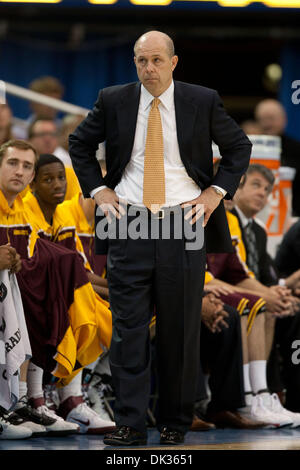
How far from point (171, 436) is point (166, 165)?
3.72 ft

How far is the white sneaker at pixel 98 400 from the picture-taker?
516cm


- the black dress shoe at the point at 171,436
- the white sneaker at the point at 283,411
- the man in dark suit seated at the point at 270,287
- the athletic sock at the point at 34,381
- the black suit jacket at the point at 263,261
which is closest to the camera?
the black dress shoe at the point at 171,436

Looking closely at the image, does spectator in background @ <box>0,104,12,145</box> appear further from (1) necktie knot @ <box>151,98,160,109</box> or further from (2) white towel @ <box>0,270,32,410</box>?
(1) necktie knot @ <box>151,98,160,109</box>

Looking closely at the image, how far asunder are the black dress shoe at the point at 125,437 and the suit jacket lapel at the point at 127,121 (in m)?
1.08

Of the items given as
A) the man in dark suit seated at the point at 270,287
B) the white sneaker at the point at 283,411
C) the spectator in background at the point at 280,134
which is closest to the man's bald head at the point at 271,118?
the spectator in background at the point at 280,134

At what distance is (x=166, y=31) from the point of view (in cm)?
952

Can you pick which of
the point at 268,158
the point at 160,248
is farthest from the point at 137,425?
the point at 268,158

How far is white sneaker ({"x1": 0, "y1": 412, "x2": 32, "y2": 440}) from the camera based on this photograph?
450cm

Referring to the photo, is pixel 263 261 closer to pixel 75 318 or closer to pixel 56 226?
pixel 56 226

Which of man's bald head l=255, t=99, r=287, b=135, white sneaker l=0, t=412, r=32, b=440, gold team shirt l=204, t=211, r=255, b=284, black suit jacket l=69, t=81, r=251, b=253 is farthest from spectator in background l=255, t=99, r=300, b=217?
white sneaker l=0, t=412, r=32, b=440

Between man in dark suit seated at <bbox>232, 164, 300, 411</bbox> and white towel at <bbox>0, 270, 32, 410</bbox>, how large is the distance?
1667 mm

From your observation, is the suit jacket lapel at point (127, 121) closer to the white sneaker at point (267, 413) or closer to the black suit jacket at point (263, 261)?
the white sneaker at point (267, 413)

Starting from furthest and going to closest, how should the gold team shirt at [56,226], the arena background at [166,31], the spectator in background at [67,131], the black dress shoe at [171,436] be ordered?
the arena background at [166,31]
the spectator in background at [67,131]
the gold team shirt at [56,226]
the black dress shoe at [171,436]

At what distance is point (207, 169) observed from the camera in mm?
4402
